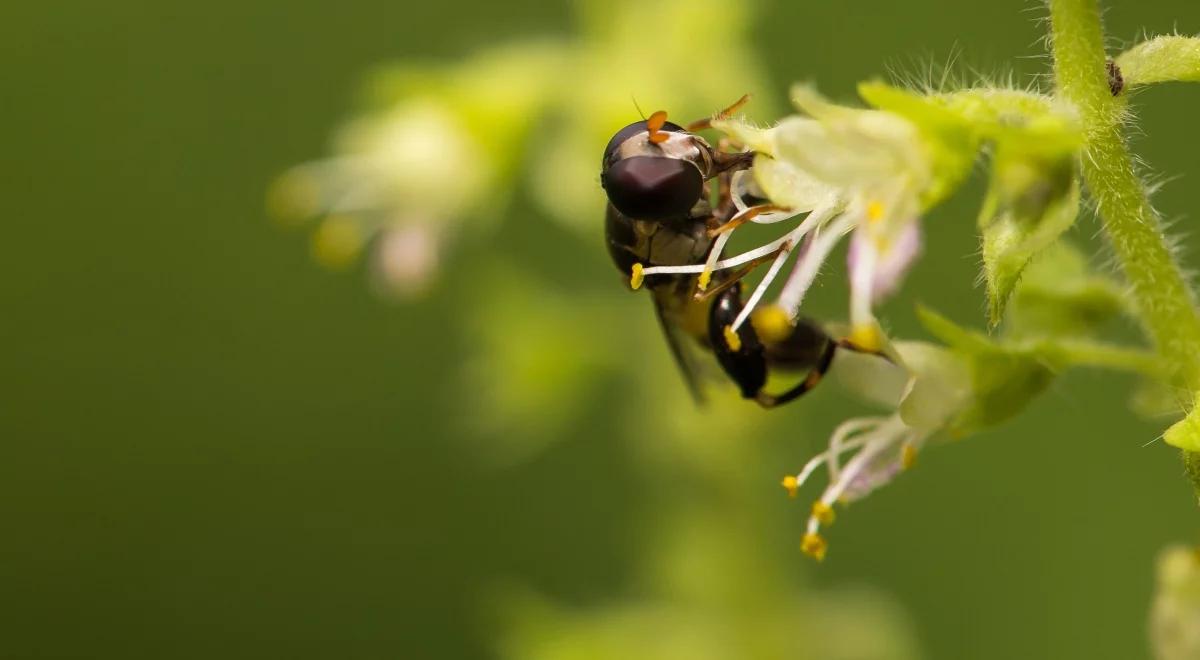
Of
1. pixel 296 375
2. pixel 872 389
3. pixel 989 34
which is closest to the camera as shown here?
pixel 872 389

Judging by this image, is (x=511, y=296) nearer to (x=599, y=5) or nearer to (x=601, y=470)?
(x=599, y=5)

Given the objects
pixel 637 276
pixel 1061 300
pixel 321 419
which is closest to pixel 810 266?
pixel 637 276

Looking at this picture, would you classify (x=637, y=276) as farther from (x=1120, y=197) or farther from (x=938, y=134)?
(x=1120, y=197)

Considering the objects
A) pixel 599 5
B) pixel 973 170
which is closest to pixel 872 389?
pixel 973 170

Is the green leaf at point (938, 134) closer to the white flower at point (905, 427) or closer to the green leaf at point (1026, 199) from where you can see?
the green leaf at point (1026, 199)

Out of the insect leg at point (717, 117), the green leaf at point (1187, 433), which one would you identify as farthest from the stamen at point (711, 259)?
the green leaf at point (1187, 433)

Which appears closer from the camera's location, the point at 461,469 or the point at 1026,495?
the point at 1026,495

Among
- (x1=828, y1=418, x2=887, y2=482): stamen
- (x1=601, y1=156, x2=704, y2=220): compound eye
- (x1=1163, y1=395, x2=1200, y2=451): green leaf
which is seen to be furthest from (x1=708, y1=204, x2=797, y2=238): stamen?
(x1=1163, y1=395, x2=1200, y2=451): green leaf
